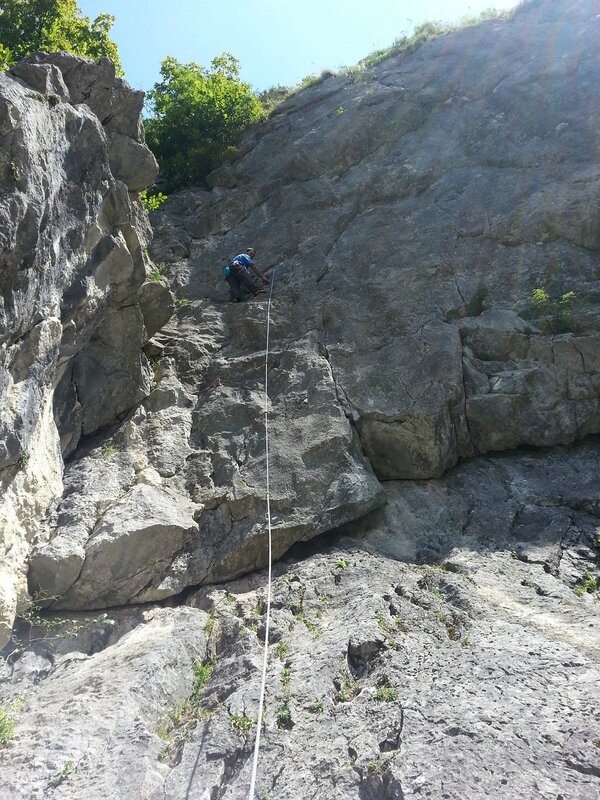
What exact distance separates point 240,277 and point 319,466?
4573mm

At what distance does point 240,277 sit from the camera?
38.4 ft

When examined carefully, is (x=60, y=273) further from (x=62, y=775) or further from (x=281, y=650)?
(x=62, y=775)

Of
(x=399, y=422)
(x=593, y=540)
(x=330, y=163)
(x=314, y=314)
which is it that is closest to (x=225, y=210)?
(x=330, y=163)

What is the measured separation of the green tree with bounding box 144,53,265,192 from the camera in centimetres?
1684

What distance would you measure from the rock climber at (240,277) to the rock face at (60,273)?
1663mm

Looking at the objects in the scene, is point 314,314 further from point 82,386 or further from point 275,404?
point 82,386

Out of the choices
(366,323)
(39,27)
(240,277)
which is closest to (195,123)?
(39,27)

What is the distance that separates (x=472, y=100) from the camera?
14734mm

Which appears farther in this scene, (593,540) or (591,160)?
(591,160)

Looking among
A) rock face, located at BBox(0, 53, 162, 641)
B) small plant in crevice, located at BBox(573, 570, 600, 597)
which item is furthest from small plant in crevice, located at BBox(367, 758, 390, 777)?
rock face, located at BBox(0, 53, 162, 641)

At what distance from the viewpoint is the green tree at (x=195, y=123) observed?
1684 cm

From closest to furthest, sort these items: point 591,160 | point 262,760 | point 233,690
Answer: point 262,760
point 233,690
point 591,160

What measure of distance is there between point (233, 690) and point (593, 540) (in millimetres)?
4470

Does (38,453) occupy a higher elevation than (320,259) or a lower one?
lower
